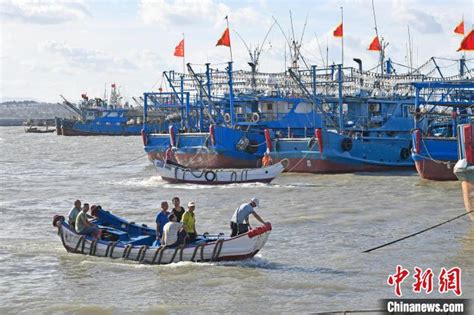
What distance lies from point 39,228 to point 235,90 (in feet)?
94.4

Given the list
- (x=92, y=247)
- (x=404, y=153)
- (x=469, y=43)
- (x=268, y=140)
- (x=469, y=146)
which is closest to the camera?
(x=92, y=247)

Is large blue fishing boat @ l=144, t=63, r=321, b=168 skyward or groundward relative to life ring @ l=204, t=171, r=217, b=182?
skyward

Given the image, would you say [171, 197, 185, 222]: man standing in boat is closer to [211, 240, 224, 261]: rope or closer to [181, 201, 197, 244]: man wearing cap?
[181, 201, 197, 244]: man wearing cap

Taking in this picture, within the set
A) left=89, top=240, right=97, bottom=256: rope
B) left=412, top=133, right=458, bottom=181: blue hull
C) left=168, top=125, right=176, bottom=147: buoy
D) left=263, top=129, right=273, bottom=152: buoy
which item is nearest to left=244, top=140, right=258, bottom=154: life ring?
left=263, top=129, right=273, bottom=152: buoy

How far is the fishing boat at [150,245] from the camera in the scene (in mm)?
19469

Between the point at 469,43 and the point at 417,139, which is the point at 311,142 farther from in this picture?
the point at 469,43

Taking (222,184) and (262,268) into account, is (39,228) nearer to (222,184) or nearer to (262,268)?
(262,268)

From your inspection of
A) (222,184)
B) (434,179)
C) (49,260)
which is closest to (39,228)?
(49,260)

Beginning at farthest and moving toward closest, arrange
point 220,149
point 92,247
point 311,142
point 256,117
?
point 256,117
point 220,149
point 311,142
point 92,247

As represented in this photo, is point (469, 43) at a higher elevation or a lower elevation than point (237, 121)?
higher

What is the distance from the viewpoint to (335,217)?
28.4 meters

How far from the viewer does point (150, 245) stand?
21000 millimetres

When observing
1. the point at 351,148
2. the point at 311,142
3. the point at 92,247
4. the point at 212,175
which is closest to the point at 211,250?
the point at 92,247

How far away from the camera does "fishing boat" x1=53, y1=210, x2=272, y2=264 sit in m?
19.5
